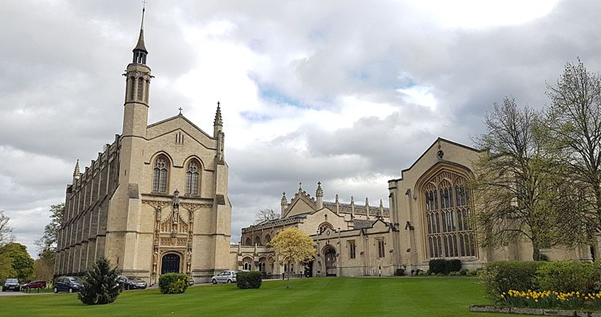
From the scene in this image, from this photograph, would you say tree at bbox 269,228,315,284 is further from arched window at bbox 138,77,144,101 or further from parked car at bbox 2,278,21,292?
parked car at bbox 2,278,21,292

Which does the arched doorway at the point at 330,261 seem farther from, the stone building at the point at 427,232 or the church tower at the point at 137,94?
Result: the church tower at the point at 137,94

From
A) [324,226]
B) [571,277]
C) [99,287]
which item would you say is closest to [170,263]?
[324,226]

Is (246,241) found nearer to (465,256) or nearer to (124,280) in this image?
(124,280)

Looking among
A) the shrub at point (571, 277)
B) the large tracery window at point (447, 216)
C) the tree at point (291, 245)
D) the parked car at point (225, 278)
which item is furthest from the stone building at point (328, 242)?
the shrub at point (571, 277)

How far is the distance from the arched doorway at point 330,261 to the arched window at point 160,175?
70.6ft

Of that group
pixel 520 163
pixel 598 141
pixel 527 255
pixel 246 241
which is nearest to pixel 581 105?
pixel 598 141

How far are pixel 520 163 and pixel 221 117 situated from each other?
34512 mm

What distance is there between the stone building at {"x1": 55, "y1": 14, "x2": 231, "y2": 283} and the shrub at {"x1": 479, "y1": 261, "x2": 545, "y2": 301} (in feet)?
119

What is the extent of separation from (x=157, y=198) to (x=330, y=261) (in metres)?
22.6

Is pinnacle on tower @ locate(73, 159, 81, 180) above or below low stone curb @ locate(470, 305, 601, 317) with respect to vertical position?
above

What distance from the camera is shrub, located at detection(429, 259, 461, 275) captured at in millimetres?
39750

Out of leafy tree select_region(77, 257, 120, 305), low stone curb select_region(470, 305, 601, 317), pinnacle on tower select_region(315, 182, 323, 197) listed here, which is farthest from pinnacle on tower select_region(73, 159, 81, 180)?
low stone curb select_region(470, 305, 601, 317)

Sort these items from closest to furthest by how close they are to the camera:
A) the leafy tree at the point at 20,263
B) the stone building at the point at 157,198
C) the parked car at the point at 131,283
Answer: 1. the parked car at the point at 131,283
2. the stone building at the point at 157,198
3. the leafy tree at the point at 20,263

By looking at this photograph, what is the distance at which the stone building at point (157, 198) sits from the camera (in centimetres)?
4575
